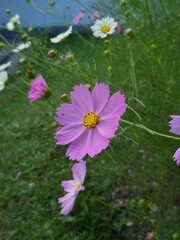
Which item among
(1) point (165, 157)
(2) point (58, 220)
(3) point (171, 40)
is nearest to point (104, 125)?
(1) point (165, 157)

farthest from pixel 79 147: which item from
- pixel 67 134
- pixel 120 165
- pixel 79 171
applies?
pixel 120 165

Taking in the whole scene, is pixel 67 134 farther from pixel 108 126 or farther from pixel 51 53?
pixel 51 53

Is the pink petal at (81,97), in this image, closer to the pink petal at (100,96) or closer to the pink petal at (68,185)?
the pink petal at (100,96)

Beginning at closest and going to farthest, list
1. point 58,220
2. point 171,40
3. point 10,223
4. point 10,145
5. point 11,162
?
point 171,40, point 58,220, point 10,223, point 11,162, point 10,145

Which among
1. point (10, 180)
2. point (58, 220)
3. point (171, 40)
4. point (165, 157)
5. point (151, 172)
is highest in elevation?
point (171, 40)

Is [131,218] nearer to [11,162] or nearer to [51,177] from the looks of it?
[51,177]

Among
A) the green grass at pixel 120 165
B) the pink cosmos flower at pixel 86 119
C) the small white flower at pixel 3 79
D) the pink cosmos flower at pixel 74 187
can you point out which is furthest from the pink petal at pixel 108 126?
the small white flower at pixel 3 79

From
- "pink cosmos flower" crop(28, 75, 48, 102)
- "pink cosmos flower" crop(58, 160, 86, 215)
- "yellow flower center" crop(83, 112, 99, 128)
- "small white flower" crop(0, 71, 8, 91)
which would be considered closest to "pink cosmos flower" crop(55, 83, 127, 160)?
"yellow flower center" crop(83, 112, 99, 128)
